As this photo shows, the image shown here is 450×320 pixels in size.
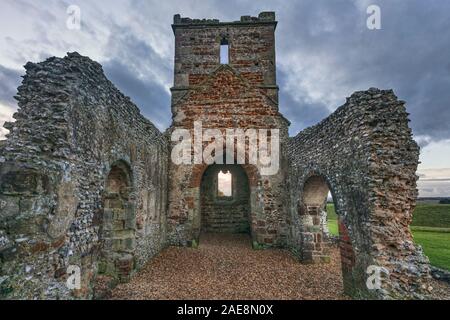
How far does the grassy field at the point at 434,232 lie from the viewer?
298 inches

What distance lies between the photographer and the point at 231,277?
6203 mm

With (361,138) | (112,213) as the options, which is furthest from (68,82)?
(361,138)

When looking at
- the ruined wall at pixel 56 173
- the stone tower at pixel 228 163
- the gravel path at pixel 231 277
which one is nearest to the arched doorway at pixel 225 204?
the stone tower at pixel 228 163

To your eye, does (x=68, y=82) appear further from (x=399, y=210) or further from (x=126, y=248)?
(x=399, y=210)

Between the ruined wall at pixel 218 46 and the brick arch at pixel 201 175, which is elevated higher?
the ruined wall at pixel 218 46

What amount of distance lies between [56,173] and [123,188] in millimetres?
2496

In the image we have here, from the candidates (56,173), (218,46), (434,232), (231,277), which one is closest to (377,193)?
(231,277)

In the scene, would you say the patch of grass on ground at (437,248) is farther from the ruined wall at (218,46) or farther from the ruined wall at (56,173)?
the ruined wall at (218,46)

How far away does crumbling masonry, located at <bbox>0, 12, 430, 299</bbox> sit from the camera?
3145 millimetres

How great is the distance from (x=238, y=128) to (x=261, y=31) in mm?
6929

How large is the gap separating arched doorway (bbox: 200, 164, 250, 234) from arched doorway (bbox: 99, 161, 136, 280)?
694 centimetres

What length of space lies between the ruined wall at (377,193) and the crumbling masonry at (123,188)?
2 cm

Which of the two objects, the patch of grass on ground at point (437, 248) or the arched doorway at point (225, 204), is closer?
the patch of grass on ground at point (437, 248)

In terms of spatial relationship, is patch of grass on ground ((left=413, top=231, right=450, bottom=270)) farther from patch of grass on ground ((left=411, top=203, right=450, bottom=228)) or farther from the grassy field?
patch of grass on ground ((left=411, top=203, right=450, bottom=228))
